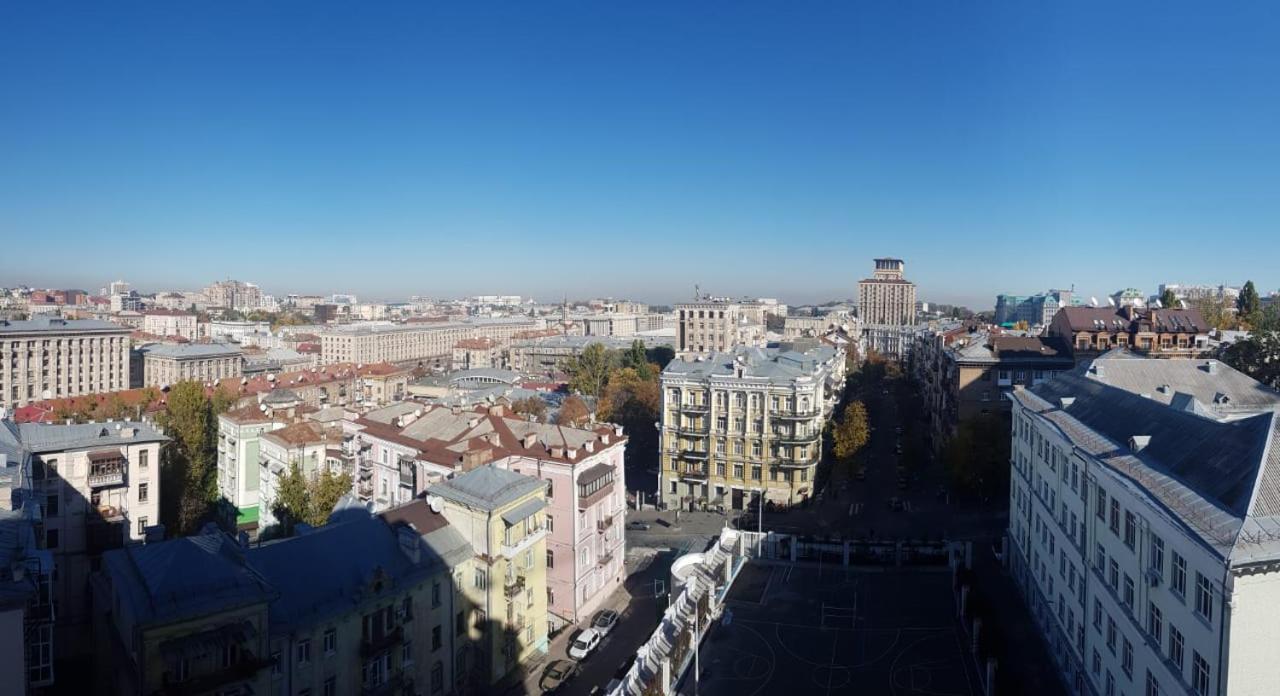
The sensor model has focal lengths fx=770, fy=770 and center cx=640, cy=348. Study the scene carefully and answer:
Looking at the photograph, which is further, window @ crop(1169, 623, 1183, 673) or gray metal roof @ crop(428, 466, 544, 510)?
gray metal roof @ crop(428, 466, 544, 510)

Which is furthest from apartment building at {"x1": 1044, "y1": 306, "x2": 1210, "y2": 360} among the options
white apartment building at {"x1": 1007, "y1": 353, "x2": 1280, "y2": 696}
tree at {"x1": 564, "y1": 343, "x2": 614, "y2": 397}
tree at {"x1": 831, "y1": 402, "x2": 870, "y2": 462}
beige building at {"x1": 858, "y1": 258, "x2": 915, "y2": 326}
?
beige building at {"x1": 858, "y1": 258, "x2": 915, "y2": 326}

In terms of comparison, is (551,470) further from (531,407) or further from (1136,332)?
(1136,332)

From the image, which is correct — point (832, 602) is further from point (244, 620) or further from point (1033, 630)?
point (244, 620)

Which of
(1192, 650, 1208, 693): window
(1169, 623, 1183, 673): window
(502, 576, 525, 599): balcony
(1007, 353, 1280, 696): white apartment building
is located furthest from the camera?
(502, 576, 525, 599): balcony

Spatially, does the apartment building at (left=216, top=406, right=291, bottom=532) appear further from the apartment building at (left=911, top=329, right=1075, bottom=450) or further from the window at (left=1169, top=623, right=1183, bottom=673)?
the window at (left=1169, top=623, right=1183, bottom=673)

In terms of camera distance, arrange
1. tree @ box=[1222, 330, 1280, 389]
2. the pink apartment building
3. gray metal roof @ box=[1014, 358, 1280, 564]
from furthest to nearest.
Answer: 1. tree @ box=[1222, 330, 1280, 389]
2. the pink apartment building
3. gray metal roof @ box=[1014, 358, 1280, 564]

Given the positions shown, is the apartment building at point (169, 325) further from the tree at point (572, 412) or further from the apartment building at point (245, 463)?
the apartment building at point (245, 463)
